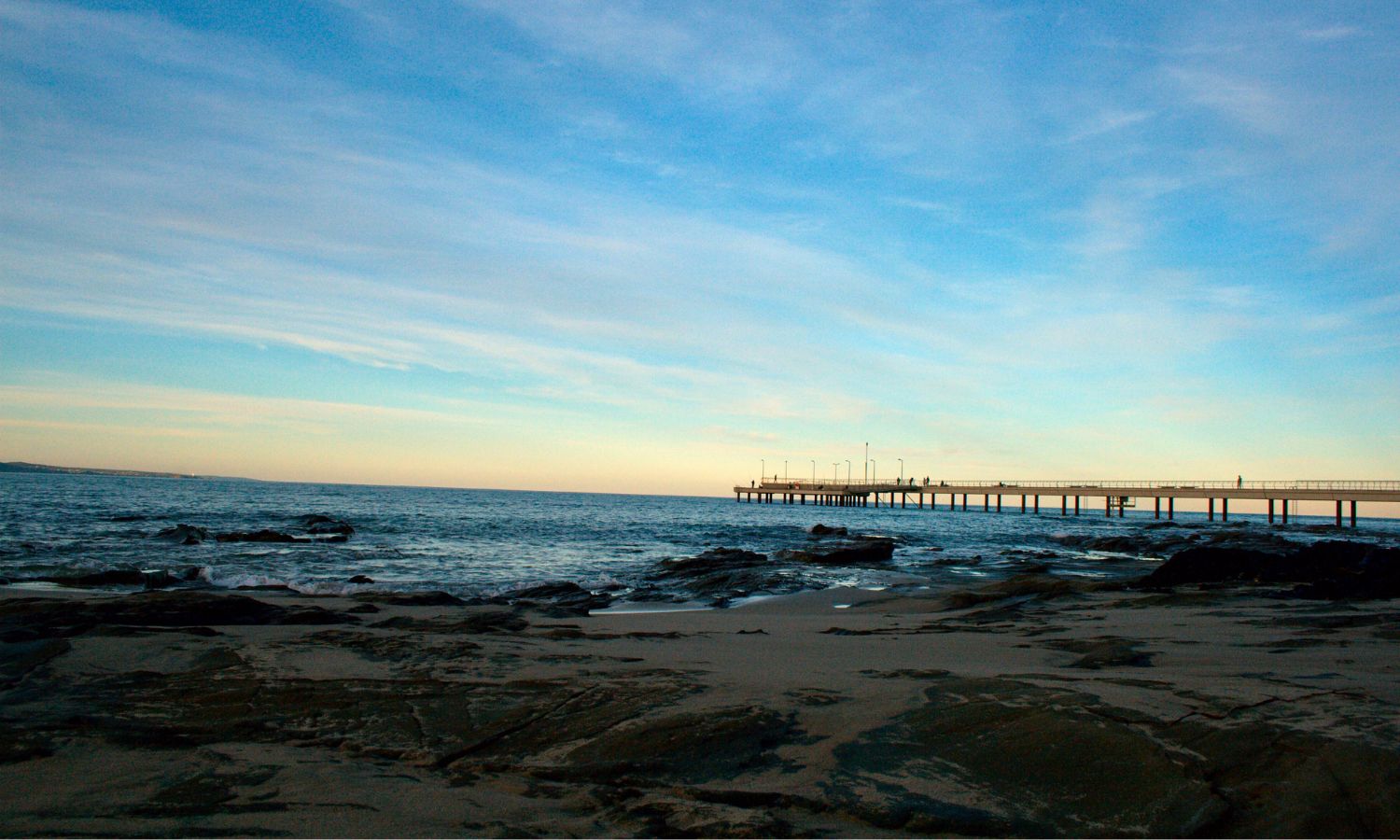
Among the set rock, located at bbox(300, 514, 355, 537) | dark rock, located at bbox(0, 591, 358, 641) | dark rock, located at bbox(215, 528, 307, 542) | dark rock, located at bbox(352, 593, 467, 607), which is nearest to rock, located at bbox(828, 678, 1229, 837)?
dark rock, located at bbox(0, 591, 358, 641)

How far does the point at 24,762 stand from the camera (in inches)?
155

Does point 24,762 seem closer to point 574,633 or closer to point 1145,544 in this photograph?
point 574,633

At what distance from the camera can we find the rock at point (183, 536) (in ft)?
88.1

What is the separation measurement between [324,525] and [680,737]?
3666 cm

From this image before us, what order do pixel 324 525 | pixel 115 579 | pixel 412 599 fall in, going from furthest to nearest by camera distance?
pixel 324 525 → pixel 115 579 → pixel 412 599

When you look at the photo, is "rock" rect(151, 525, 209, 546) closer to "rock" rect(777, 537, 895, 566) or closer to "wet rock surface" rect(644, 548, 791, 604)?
"wet rock surface" rect(644, 548, 791, 604)

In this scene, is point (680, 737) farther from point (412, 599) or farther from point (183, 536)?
point (183, 536)

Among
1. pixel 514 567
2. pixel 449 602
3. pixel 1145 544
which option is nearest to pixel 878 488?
pixel 1145 544

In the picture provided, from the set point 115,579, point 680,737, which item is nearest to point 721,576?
point 115,579

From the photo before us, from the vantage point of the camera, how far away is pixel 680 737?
421 centimetres

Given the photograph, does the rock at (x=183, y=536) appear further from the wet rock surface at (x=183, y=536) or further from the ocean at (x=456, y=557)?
the ocean at (x=456, y=557)

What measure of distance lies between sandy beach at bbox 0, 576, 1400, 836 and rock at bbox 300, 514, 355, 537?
29.4 meters

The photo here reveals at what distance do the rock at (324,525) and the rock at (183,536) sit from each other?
16.8 feet

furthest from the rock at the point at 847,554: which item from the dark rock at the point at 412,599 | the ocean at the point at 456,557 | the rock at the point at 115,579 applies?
the rock at the point at 115,579
